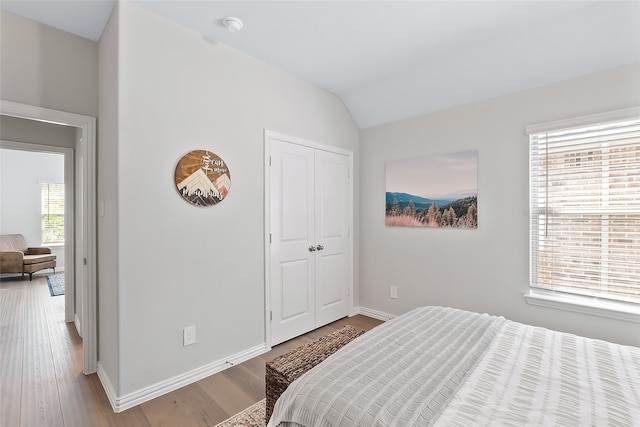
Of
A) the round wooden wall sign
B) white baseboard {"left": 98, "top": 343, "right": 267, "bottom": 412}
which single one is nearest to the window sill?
white baseboard {"left": 98, "top": 343, "right": 267, "bottom": 412}

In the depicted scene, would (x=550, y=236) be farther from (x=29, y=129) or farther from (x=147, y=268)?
(x=29, y=129)

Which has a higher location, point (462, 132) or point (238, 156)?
point (462, 132)

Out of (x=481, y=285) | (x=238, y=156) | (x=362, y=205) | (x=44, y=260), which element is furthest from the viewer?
(x=44, y=260)

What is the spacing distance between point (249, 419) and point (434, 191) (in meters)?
2.58

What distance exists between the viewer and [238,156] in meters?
2.60

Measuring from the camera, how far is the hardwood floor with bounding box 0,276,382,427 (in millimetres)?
1868

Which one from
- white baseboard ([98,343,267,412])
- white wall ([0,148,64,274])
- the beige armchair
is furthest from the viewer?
white wall ([0,148,64,274])

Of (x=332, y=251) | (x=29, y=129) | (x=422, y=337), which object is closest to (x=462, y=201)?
(x=332, y=251)

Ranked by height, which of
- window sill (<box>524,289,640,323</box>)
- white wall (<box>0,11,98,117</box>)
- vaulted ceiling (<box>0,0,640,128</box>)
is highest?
vaulted ceiling (<box>0,0,640,128</box>)

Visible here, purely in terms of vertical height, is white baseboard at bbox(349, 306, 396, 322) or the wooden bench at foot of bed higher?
the wooden bench at foot of bed

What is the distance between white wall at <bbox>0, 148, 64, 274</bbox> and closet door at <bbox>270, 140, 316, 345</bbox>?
6.03 meters

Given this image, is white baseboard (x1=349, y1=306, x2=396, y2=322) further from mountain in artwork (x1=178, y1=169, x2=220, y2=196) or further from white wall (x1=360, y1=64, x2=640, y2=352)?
mountain in artwork (x1=178, y1=169, x2=220, y2=196)

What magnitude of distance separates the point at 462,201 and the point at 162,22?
294cm

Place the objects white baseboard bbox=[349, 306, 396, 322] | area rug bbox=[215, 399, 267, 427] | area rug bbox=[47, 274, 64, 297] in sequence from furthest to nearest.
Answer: area rug bbox=[47, 274, 64, 297] → white baseboard bbox=[349, 306, 396, 322] → area rug bbox=[215, 399, 267, 427]
